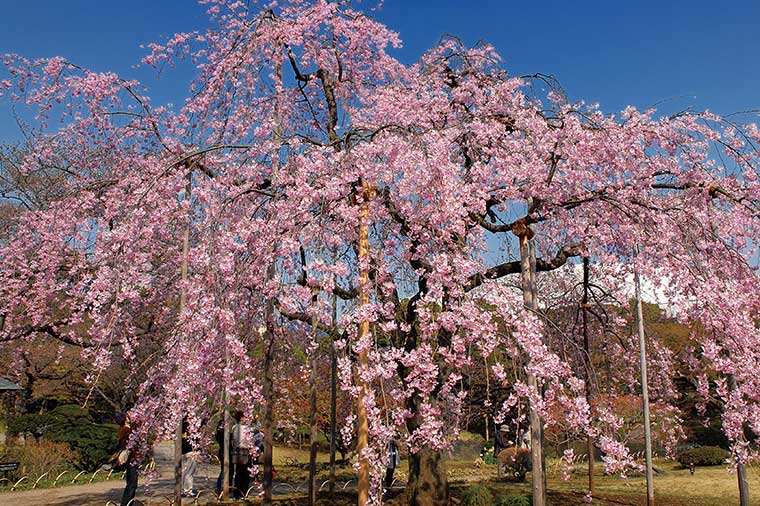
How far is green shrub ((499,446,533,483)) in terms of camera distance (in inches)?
552

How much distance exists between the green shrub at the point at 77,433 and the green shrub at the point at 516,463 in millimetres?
10813

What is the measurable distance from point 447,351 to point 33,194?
43.7ft

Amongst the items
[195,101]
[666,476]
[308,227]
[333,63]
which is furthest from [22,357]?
[666,476]

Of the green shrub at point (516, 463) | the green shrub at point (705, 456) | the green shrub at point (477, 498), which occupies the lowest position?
the green shrub at point (705, 456)

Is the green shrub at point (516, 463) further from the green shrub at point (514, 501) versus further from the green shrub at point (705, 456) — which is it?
the green shrub at point (705, 456)

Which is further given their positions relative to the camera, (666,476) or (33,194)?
(666,476)

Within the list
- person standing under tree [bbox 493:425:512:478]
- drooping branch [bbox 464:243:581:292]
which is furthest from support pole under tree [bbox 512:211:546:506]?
person standing under tree [bbox 493:425:512:478]

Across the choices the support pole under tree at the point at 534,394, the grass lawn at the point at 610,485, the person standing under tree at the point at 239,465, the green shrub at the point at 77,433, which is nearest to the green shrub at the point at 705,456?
the grass lawn at the point at 610,485

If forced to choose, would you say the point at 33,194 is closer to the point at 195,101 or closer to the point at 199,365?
the point at 195,101

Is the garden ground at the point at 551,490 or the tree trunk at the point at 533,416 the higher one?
the tree trunk at the point at 533,416

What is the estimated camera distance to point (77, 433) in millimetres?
16312

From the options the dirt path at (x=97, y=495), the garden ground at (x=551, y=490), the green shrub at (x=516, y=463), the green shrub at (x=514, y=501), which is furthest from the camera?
the green shrub at (x=516, y=463)

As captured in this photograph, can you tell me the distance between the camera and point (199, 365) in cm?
566

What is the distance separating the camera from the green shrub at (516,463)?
14023mm
